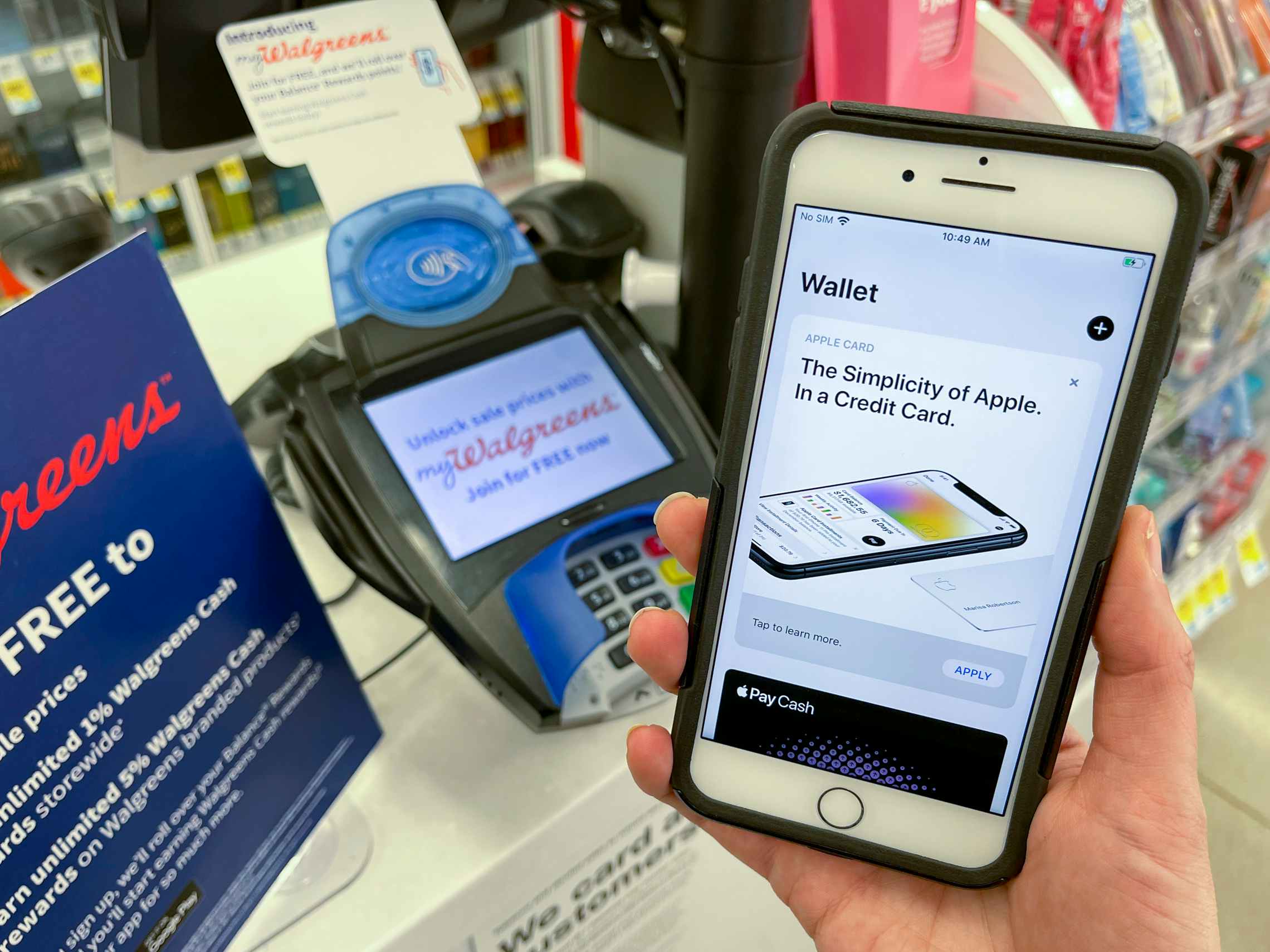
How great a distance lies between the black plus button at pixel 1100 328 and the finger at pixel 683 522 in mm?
212

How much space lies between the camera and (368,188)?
0.61 meters

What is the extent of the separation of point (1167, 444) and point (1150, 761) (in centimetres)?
101

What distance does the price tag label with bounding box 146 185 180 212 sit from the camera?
6.39 ft

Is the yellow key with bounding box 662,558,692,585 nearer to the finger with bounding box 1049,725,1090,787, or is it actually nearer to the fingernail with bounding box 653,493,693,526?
the fingernail with bounding box 653,493,693,526

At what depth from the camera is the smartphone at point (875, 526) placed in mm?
471

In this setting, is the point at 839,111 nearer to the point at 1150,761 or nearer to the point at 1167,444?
the point at 1150,761

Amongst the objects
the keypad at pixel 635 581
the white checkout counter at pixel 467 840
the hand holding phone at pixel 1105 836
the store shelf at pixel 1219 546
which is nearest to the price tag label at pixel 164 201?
the white checkout counter at pixel 467 840

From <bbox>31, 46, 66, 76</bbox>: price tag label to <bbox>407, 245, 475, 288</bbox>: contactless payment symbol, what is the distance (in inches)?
63.6

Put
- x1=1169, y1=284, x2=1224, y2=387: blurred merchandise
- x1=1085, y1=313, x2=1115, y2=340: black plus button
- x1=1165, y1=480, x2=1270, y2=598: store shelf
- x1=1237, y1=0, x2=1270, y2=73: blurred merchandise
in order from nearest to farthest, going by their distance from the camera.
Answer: x1=1085, y1=313, x2=1115, y2=340: black plus button
x1=1237, y1=0, x2=1270, y2=73: blurred merchandise
x1=1169, y1=284, x2=1224, y2=387: blurred merchandise
x1=1165, y1=480, x2=1270, y2=598: store shelf

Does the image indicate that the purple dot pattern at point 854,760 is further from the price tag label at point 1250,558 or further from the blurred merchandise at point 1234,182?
the price tag label at point 1250,558

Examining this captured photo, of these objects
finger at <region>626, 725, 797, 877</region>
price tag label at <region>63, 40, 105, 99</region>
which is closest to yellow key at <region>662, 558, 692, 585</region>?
finger at <region>626, 725, 797, 877</region>

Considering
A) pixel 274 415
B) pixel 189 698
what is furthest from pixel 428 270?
pixel 189 698

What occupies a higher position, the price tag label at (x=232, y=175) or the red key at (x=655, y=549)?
the red key at (x=655, y=549)

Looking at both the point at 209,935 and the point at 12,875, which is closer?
the point at 12,875
